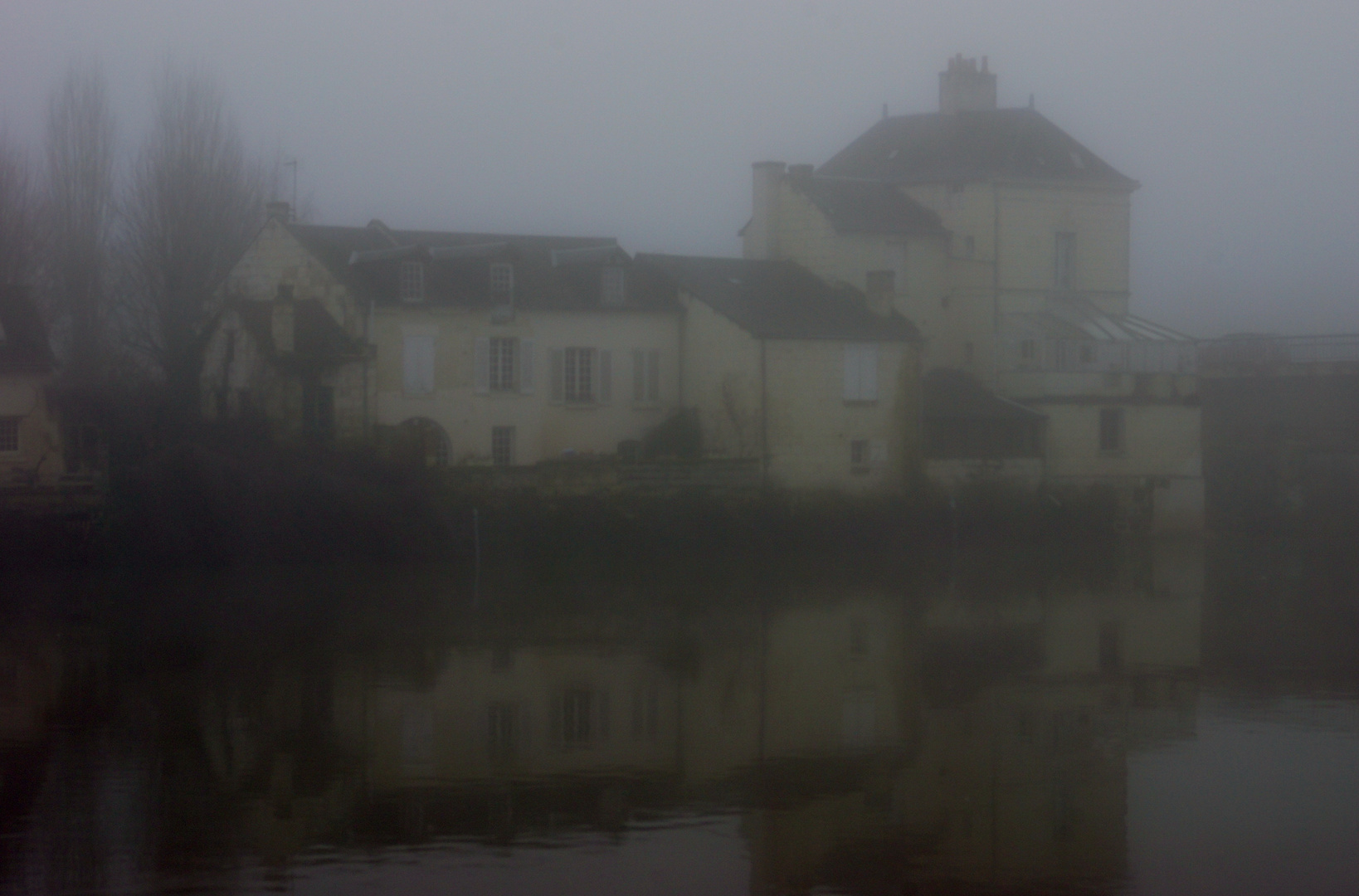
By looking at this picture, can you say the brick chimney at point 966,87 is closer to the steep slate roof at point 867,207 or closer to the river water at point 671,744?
the steep slate roof at point 867,207

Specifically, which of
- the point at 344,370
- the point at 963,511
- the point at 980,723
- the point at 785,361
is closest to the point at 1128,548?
the point at 963,511

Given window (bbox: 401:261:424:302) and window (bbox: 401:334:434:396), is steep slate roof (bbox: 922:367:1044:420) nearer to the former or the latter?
window (bbox: 401:334:434:396)

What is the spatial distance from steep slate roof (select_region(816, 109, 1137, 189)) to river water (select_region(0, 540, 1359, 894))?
61.8ft

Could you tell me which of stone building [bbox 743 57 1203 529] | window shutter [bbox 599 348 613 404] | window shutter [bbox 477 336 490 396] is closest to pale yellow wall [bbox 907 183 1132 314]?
stone building [bbox 743 57 1203 529]

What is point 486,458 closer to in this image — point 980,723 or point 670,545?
point 670,545

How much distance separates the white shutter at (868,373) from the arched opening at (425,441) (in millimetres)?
9679

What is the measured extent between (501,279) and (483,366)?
2067 millimetres

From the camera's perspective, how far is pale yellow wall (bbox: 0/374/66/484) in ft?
113

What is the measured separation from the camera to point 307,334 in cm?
3466

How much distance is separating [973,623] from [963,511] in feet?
47.4

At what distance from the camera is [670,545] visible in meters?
33.1

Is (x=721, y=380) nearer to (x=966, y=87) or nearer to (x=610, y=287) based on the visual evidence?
(x=610, y=287)

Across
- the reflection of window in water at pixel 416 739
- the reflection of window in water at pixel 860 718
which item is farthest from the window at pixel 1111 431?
the reflection of window in water at pixel 416 739

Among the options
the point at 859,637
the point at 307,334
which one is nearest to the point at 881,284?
the point at 307,334
